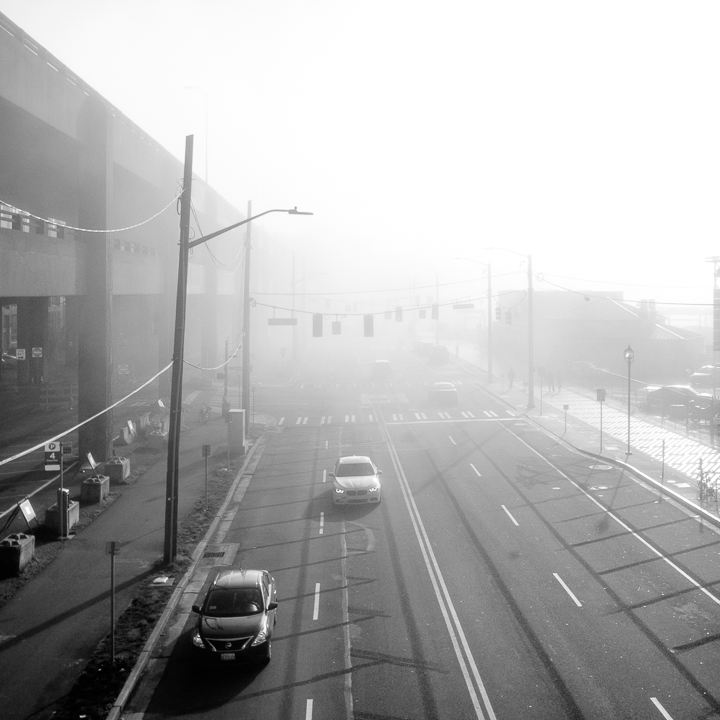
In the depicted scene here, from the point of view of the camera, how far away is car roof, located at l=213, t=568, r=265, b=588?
14766mm

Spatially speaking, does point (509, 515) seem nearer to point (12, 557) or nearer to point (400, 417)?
point (12, 557)

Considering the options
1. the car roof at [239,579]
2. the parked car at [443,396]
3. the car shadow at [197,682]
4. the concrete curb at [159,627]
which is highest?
the parked car at [443,396]

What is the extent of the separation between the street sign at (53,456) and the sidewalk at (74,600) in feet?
6.88

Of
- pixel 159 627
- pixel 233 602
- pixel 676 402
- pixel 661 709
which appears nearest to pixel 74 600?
pixel 159 627

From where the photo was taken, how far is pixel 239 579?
1503 centimetres

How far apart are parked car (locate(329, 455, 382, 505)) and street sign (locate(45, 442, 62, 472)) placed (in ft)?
28.0

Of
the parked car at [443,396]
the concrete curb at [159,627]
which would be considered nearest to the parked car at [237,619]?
the concrete curb at [159,627]

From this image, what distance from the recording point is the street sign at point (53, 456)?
72.9 feet

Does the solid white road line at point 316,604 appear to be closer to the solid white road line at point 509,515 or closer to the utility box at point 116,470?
the solid white road line at point 509,515

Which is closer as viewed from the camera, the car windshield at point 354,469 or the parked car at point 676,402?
the car windshield at point 354,469

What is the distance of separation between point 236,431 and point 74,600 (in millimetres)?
17397

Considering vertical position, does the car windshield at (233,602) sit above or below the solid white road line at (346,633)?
above

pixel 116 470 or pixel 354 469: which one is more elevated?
pixel 354 469

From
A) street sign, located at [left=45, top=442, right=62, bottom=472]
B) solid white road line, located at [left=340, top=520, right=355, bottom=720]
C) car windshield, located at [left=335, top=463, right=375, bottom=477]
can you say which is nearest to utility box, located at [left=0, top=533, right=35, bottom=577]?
street sign, located at [left=45, top=442, right=62, bottom=472]
